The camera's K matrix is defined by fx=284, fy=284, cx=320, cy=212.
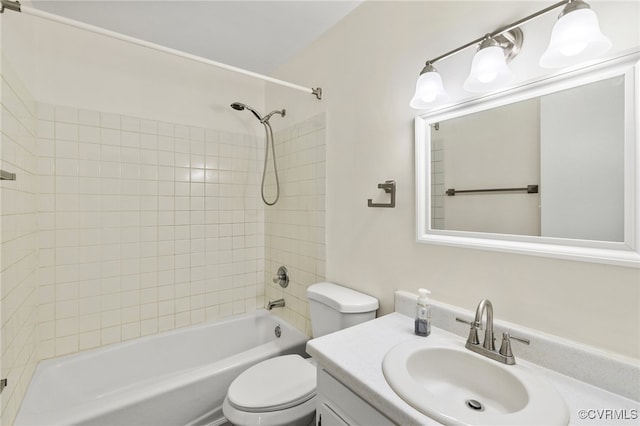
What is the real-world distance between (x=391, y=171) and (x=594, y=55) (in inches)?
29.2

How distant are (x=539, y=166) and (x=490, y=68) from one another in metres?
0.35

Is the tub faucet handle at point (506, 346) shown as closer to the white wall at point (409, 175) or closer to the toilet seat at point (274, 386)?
the white wall at point (409, 175)

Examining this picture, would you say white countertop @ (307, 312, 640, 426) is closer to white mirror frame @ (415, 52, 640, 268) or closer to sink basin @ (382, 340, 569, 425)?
sink basin @ (382, 340, 569, 425)

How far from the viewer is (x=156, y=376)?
1.87 m

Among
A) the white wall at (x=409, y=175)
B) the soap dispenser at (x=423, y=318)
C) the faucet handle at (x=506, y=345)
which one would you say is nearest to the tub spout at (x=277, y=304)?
the white wall at (x=409, y=175)

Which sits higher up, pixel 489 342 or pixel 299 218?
pixel 299 218

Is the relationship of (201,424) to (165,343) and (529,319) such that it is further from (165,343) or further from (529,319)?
(529,319)

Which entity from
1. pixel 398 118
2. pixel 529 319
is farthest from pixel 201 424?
pixel 398 118

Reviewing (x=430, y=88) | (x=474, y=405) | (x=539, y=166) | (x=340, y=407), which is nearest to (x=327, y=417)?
(x=340, y=407)

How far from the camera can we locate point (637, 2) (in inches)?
28.7

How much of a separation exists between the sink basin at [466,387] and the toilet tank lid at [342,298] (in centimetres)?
39

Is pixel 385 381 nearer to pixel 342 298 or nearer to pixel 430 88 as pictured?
pixel 342 298

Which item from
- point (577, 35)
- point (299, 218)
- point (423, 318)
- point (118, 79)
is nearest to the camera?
point (577, 35)

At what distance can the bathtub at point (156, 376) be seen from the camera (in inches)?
48.8
